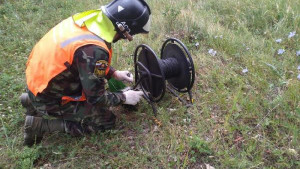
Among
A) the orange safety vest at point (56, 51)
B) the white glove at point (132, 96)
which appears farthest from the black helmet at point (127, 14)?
the white glove at point (132, 96)

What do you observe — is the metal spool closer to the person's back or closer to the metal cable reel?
the metal cable reel

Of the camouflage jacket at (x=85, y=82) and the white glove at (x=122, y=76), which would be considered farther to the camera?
the white glove at (x=122, y=76)

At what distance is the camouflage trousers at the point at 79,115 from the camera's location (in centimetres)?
336

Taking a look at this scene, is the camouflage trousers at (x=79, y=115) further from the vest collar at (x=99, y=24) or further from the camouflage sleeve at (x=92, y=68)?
the vest collar at (x=99, y=24)

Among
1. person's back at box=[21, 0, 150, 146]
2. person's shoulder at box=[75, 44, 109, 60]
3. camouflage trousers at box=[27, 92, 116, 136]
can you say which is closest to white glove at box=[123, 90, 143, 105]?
person's back at box=[21, 0, 150, 146]

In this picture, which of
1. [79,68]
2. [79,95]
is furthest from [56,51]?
[79,95]

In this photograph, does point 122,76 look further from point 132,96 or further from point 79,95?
point 79,95

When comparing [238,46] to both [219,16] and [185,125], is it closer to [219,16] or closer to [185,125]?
[219,16]

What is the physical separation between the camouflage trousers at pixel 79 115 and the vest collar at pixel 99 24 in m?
0.87

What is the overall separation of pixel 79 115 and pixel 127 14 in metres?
1.32

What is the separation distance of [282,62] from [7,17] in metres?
5.69

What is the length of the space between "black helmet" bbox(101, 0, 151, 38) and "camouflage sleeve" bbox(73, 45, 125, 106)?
0.33m

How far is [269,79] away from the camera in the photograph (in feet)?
12.6

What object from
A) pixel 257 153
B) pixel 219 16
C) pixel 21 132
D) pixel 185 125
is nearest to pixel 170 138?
pixel 185 125
